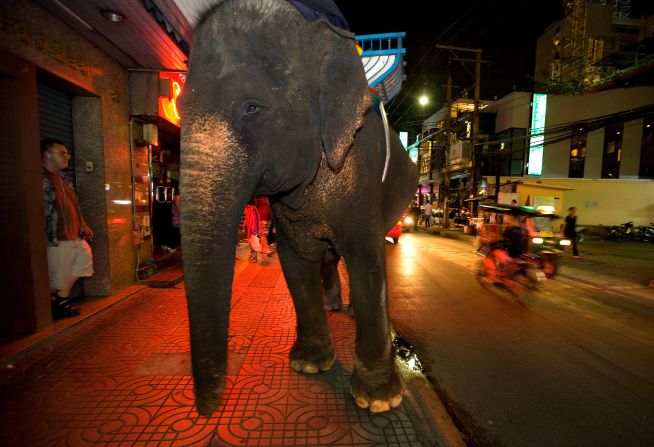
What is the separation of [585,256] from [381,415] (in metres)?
12.4

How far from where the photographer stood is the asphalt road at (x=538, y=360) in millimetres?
2451

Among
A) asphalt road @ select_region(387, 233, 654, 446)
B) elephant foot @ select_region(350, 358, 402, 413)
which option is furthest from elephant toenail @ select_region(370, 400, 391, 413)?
asphalt road @ select_region(387, 233, 654, 446)

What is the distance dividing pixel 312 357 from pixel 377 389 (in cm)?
74

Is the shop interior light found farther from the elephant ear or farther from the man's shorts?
the elephant ear

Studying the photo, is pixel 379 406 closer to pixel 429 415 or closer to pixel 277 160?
pixel 429 415

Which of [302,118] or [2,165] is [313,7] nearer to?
[302,118]

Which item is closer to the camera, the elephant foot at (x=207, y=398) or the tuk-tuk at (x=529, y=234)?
the elephant foot at (x=207, y=398)

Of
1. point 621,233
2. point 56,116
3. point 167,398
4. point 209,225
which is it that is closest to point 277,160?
point 209,225

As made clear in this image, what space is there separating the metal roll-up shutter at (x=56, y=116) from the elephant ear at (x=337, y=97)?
4412 mm

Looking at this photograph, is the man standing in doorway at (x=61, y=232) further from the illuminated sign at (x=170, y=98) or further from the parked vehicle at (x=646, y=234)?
the parked vehicle at (x=646, y=234)

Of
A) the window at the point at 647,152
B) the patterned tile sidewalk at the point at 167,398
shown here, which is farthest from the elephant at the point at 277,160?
the window at the point at 647,152

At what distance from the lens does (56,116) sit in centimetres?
451

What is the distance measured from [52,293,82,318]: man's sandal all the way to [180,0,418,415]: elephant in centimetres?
348

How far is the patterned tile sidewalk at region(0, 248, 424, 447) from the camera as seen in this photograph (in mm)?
2125
